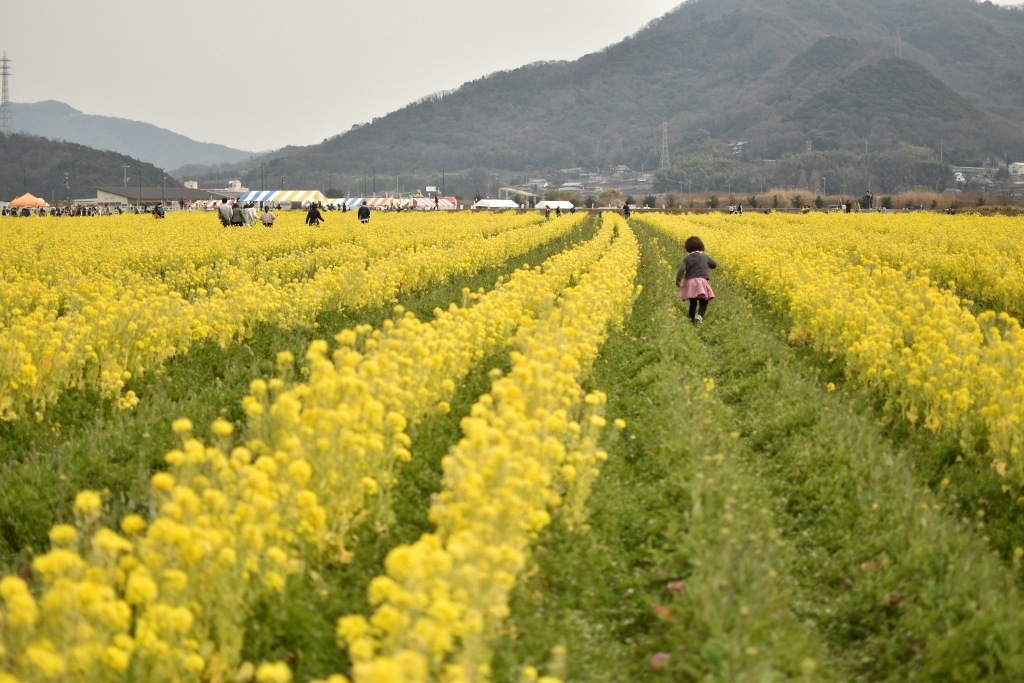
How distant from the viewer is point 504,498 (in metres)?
5.38

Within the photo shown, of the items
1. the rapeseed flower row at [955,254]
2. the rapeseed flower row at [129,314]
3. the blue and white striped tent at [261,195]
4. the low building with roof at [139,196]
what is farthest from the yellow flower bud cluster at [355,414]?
the low building with roof at [139,196]

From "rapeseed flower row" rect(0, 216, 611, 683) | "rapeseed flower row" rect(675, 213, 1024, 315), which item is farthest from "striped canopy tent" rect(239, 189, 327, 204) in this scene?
"rapeseed flower row" rect(0, 216, 611, 683)

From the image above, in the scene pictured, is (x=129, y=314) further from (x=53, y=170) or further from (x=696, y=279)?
(x=53, y=170)

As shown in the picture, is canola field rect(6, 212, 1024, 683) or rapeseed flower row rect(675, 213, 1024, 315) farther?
rapeseed flower row rect(675, 213, 1024, 315)

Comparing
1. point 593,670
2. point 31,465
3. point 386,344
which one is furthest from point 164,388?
point 593,670

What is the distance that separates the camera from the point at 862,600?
633 centimetres

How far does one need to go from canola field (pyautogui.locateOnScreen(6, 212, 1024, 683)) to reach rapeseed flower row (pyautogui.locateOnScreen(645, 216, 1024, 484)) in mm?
53

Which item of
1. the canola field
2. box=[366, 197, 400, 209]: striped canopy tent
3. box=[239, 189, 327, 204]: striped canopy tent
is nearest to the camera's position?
the canola field

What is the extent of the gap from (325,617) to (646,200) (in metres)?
109

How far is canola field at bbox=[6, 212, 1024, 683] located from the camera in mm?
4496

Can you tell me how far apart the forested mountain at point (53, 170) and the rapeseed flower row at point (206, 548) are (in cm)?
19883

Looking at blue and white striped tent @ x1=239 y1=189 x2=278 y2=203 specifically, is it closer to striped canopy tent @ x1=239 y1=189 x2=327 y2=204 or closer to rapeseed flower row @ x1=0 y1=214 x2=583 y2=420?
striped canopy tent @ x1=239 y1=189 x2=327 y2=204

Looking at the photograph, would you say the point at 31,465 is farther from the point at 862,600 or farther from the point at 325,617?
the point at 862,600

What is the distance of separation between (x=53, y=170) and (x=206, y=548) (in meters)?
209
